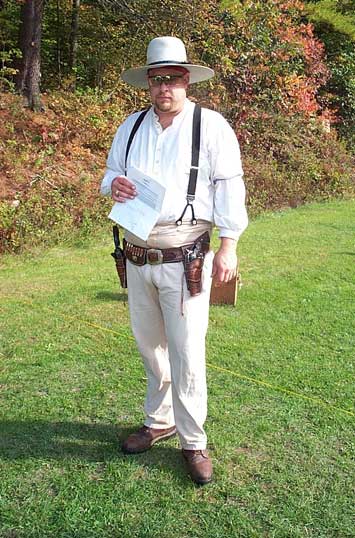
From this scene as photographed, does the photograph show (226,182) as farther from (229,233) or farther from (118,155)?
(118,155)

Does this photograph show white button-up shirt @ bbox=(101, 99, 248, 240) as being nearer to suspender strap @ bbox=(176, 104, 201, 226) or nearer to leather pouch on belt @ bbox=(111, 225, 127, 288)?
suspender strap @ bbox=(176, 104, 201, 226)

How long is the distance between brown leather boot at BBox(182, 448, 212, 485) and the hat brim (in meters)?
1.87

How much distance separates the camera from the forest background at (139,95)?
30.7 feet

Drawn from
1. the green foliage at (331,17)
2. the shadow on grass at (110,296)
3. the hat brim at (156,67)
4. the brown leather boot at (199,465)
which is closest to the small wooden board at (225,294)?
the shadow on grass at (110,296)

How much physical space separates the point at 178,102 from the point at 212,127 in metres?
0.20

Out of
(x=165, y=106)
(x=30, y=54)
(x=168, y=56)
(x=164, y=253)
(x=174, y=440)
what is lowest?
(x=174, y=440)

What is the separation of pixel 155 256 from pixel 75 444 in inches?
47.4

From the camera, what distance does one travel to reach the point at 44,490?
2.86m

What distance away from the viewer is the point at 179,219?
279 cm

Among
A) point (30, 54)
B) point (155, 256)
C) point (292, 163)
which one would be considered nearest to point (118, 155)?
point (155, 256)

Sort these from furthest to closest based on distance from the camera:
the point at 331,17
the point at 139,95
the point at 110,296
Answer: the point at 331,17, the point at 139,95, the point at 110,296

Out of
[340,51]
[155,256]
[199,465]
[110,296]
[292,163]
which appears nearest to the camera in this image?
[155,256]

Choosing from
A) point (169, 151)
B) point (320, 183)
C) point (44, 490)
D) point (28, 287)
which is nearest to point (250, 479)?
point (44, 490)

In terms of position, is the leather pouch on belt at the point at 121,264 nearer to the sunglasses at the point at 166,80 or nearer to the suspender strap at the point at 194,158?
the suspender strap at the point at 194,158
